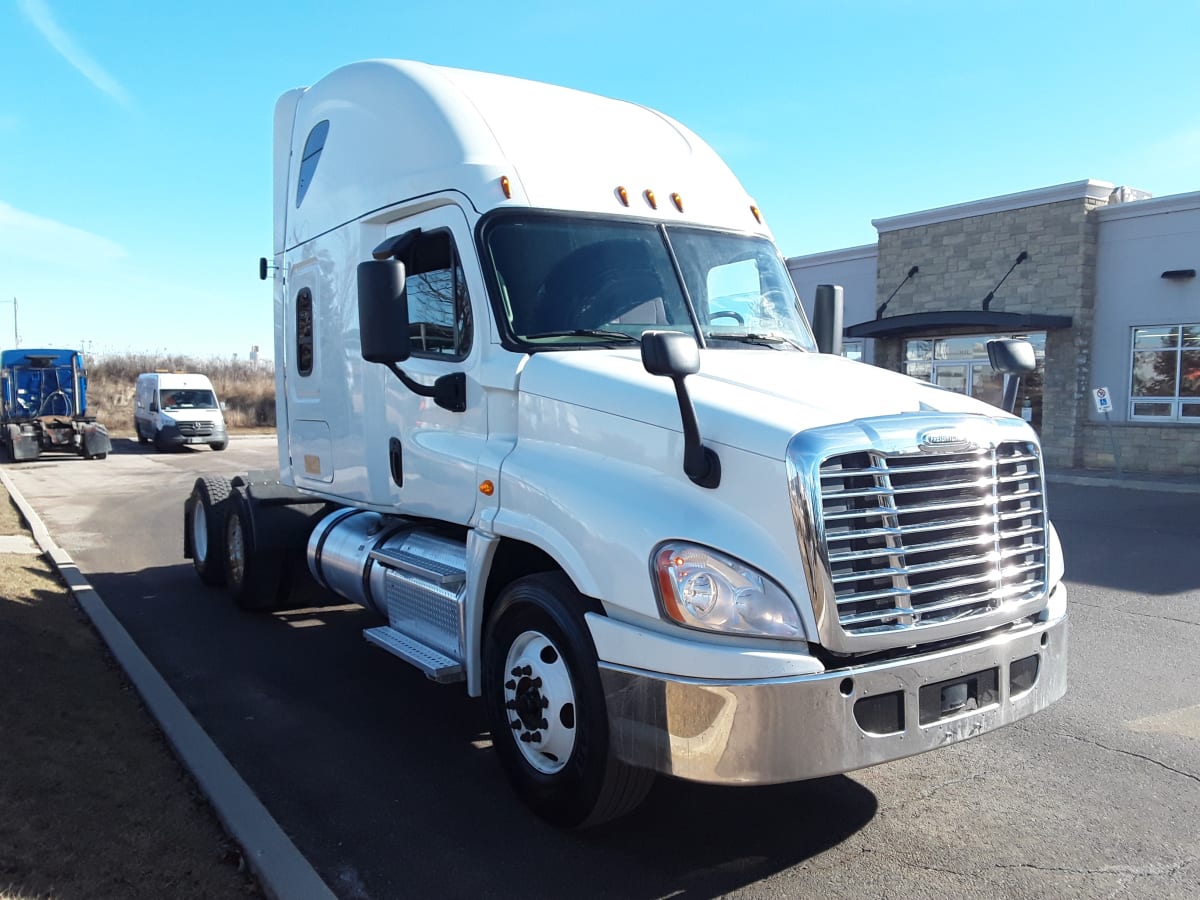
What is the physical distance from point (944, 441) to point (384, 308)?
99.6 inches

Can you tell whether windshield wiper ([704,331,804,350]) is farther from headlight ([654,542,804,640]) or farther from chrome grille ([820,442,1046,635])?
headlight ([654,542,804,640])

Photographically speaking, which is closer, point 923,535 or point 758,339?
point 923,535

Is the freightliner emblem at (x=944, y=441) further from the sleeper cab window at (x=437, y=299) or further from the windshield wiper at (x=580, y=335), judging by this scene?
the sleeper cab window at (x=437, y=299)

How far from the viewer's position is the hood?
3576mm

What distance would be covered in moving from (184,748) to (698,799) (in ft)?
8.38

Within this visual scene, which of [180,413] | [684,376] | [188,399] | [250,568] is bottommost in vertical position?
[250,568]

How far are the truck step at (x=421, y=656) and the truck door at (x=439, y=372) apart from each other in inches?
27.0

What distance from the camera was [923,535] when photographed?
3.57 m

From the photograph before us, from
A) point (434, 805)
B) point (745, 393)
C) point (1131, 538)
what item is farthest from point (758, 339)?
point (1131, 538)

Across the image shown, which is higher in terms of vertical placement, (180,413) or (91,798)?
(180,413)

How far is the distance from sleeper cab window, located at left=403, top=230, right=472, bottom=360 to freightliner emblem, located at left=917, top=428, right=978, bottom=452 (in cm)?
227

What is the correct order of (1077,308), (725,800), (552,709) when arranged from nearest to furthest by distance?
(552,709) → (725,800) → (1077,308)

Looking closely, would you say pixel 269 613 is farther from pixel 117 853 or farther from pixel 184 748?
pixel 117 853

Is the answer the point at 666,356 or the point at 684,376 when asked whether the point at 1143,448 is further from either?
the point at 666,356
